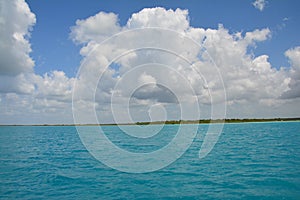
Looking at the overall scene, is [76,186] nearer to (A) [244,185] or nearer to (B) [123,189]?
(B) [123,189]

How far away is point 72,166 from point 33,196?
11.0 metres

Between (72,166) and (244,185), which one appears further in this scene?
(72,166)

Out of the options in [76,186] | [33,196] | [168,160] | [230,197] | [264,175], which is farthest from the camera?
[168,160]

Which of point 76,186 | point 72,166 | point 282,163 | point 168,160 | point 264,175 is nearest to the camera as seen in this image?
point 76,186

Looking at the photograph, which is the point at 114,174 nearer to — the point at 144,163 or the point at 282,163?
the point at 144,163

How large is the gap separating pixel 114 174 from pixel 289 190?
13777 millimetres

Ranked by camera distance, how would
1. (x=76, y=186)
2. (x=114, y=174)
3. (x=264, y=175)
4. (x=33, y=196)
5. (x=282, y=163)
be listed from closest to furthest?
1. (x=33, y=196)
2. (x=76, y=186)
3. (x=264, y=175)
4. (x=114, y=174)
5. (x=282, y=163)

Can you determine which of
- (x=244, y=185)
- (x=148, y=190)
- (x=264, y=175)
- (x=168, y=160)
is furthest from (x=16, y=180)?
(x=264, y=175)

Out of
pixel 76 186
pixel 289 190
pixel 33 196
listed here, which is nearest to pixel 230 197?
pixel 289 190

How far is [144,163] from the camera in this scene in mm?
27797

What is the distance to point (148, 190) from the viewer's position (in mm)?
17359

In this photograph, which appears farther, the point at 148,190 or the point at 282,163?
the point at 282,163

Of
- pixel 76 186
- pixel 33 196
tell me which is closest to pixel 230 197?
pixel 76 186

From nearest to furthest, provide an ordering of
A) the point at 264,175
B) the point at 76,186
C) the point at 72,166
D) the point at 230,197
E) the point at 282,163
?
the point at 230,197 < the point at 76,186 < the point at 264,175 < the point at 282,163 < the point at 72,166
